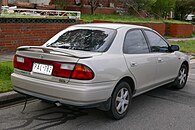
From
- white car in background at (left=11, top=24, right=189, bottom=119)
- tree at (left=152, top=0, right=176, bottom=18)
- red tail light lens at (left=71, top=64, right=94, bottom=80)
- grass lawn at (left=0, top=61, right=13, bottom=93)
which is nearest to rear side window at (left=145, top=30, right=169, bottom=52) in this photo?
white car in background at (left=11, top=24, right=189, bottom=119)

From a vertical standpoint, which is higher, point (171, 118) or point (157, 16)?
point (157, 16)

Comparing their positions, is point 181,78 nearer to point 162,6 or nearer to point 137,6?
point 137,6

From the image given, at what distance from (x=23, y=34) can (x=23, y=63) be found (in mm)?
5663

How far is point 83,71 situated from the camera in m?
4.16

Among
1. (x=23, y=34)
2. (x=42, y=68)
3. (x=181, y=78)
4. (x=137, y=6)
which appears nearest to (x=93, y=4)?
(x=137, y=6)

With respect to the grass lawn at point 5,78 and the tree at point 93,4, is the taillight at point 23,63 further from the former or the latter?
the tree at point 93,4

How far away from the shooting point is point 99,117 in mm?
4930

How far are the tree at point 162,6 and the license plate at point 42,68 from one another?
19.3m

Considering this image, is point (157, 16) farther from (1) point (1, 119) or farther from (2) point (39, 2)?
(1) point (1, 119)

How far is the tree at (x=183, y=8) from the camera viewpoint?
26286 mm

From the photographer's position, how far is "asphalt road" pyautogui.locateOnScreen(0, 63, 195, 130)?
4.54m

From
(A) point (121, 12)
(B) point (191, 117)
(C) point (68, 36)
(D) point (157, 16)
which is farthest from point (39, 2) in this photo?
(B) point (191, 117)

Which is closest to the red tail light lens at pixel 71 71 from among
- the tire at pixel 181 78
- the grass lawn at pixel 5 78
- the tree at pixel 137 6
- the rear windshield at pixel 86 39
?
the rear windshield at pixel 86 39

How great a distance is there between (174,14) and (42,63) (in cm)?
2660
